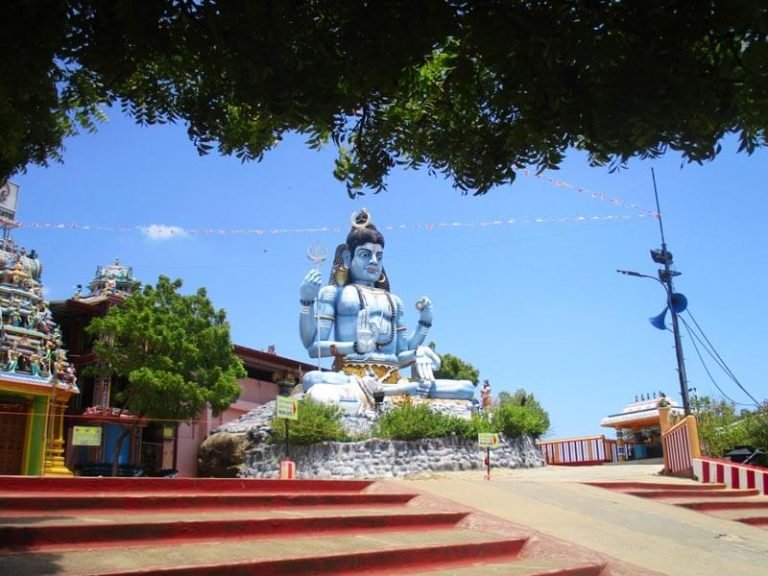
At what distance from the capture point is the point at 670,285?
20.4 meters

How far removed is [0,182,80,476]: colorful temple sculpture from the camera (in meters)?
16.6

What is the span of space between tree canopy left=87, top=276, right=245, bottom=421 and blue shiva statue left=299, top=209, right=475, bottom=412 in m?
2.53

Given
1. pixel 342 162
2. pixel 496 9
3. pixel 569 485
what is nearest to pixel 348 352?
pixel 569 485

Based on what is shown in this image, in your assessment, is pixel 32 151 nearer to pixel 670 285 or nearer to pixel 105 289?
pixel 670 285

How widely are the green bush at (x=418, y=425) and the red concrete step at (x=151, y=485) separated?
310 inches

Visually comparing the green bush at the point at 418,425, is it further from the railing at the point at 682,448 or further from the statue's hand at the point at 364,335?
the railing at the point at 682,448

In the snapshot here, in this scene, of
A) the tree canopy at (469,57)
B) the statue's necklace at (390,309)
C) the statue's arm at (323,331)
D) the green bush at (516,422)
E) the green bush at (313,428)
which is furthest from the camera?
the statue's necklace at (390,309)

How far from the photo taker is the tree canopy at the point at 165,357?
18828 mm

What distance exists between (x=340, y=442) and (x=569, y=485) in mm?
6154

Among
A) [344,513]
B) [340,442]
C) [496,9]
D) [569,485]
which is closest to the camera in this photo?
[496,9]

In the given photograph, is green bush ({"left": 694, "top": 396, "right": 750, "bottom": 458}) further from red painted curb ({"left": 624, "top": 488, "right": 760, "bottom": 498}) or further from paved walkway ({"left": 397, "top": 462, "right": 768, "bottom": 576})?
paved walkway ({"left": 397, "top": 462, "right": 768, "bottom": 576})

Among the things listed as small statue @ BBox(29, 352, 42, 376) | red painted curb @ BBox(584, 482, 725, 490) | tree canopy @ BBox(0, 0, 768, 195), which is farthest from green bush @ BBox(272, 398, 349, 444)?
tree canopy @ BBox(0, 0, 768, 195)

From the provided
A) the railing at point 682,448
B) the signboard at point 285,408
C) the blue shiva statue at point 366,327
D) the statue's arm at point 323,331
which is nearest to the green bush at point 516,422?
the blue shiva statue at point 366,327

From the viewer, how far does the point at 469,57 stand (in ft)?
12.2
